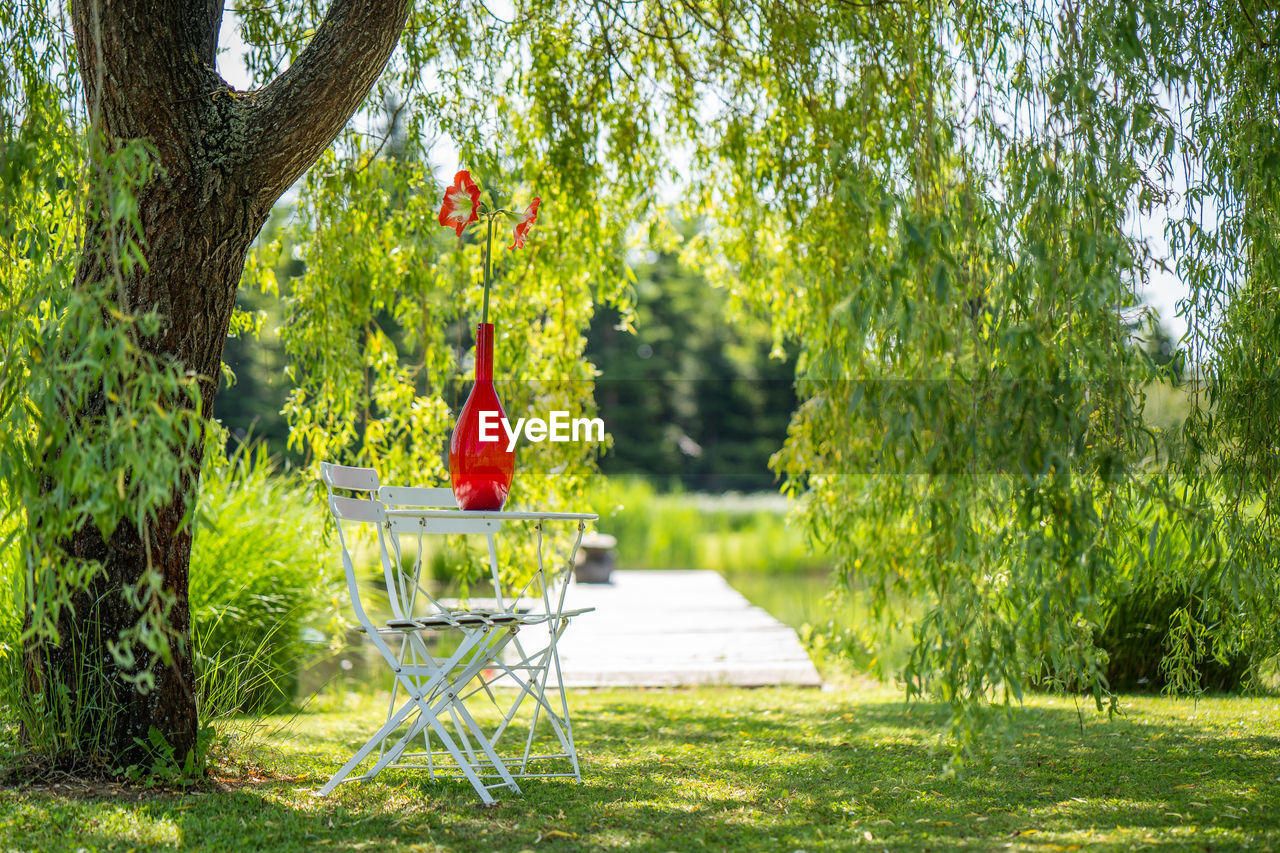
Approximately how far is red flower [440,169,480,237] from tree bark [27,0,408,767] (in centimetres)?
53

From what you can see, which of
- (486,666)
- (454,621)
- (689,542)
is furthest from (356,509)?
(689,542)

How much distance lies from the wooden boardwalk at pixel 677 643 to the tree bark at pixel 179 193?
1958mm

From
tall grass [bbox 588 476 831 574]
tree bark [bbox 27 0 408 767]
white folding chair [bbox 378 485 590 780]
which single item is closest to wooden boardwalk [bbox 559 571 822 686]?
white folding chair [bbox 378 485 590 780]

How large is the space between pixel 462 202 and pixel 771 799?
7.18 feet

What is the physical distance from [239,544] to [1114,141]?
3882 millimetres

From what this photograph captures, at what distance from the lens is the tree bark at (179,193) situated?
2.90m

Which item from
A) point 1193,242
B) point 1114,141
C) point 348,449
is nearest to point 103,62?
point 348,449

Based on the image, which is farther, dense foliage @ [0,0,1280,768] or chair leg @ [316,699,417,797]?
chair leg @ [316,699,417,797]

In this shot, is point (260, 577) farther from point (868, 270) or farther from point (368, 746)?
point (868, 270)

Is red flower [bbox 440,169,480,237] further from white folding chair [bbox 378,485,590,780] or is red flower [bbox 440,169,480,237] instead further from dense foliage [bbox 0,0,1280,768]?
white folding chair [bbox 378,485,590,780]

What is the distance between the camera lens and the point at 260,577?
4.79 m

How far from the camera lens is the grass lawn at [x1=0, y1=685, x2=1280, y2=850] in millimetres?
2566

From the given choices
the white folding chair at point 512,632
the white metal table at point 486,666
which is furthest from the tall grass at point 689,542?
the white folding chair at point 512,632

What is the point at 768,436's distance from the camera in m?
24.8
